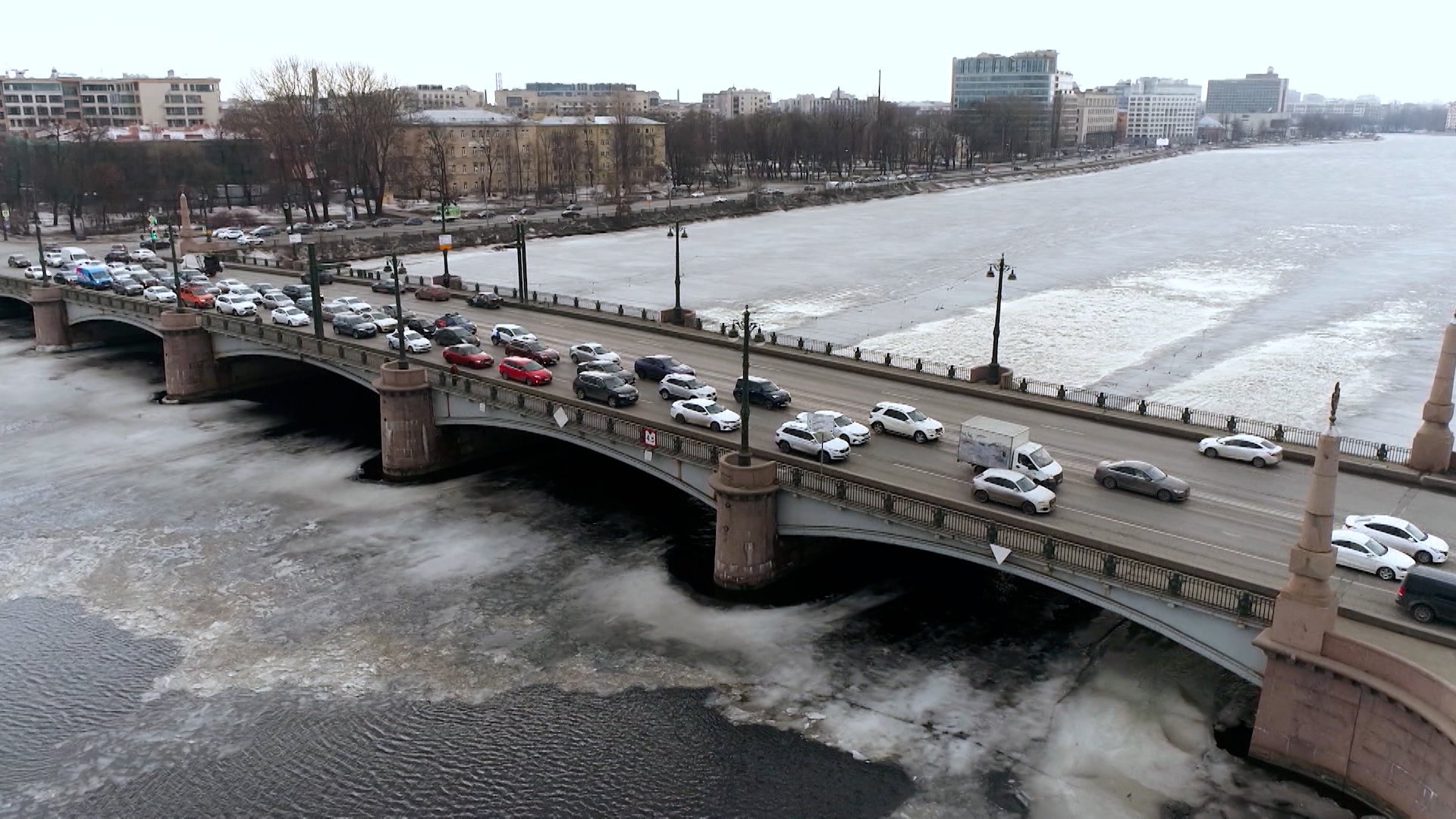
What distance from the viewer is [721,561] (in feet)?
105

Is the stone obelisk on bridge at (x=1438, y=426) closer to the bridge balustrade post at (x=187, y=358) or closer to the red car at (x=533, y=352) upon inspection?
the red car at (x=533, y=352)

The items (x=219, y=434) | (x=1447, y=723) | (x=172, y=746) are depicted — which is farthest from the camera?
(x=219, y=434)

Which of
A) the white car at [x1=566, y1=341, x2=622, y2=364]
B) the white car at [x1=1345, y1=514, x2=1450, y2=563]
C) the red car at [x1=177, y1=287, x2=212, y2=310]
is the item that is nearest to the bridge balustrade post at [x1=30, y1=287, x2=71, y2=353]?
the red car at [x1=177, y1=287, x2=212, y2=310]

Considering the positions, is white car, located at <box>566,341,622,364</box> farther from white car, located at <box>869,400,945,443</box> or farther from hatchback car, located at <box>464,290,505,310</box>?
hatchback car, located at <box>464,290,505,310</box>

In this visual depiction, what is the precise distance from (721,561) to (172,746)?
14.7 meters

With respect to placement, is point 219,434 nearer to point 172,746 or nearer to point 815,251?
point 172,746

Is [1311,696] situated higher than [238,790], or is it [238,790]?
[1311,696]

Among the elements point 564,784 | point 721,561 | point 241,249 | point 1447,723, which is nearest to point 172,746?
point 564,784

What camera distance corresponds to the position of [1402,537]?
2511 centimetres

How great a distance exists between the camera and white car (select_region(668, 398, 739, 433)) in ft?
117

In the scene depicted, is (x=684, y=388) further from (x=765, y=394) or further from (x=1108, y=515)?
(x=1108, y=515)

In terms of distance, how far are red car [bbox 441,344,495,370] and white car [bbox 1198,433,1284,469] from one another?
2790 centimetres

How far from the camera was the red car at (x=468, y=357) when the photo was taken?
45656 millimetres

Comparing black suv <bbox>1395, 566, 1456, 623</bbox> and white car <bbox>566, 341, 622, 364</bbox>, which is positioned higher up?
white car <bbox>566, 341, 622, 364</bbox>
